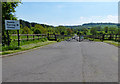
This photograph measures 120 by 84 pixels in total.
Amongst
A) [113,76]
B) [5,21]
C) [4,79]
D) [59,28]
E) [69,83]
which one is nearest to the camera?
[69,83]

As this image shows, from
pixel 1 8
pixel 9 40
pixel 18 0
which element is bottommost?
pixel 9 40

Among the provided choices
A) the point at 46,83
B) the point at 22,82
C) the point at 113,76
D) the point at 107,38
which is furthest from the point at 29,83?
the point at 107,38

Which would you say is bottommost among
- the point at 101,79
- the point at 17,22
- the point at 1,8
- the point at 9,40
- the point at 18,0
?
the point at 101,79

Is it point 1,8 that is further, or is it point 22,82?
point 1,8

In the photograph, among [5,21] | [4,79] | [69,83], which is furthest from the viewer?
[5,21]

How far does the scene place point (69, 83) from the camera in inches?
165

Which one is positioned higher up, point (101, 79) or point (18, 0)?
point (18, 0)

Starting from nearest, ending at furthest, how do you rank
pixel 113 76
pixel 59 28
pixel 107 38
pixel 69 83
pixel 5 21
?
pixel 69 83 → pixel 113 76 → pixel 5 21 → pixel 107 38 → pixel 59 28

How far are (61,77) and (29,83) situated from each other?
3.69ft

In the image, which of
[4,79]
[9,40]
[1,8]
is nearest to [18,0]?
[1,8]

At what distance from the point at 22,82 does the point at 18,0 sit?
506 inches

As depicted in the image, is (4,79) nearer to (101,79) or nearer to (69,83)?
(69,83)

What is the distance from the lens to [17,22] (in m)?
14.9

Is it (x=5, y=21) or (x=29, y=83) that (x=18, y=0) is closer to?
(x=5, y=21)
